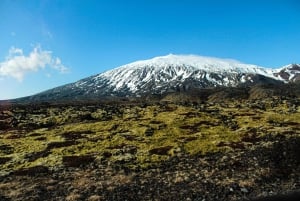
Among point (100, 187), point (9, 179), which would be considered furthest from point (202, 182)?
point (9, 179)

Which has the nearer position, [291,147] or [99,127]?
[291,147]

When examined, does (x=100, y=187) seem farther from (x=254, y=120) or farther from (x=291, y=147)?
(x=254, y=120)

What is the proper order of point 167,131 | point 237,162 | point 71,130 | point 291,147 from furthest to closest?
1. point 71,130
2. point 167,131
3. point 291,147
4. point 237,162

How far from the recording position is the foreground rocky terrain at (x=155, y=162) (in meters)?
37.1

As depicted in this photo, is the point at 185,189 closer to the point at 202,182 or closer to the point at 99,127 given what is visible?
the point at 202,182

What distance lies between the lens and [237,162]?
45188 millimetres

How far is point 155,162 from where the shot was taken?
4706 cm

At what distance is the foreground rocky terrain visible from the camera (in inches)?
1459

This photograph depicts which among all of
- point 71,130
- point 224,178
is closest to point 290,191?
point 224,178

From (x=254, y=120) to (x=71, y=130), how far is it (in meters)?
37.9

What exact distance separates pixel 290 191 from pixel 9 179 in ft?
98.9

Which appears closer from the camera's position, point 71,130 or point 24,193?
point 24,193

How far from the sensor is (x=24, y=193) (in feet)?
125

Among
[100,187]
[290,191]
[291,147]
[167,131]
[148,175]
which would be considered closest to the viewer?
Answer: [290,191]
